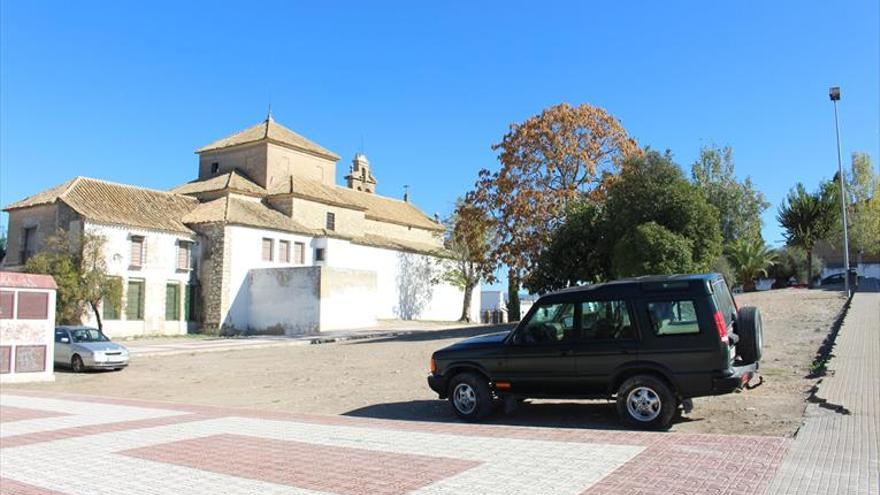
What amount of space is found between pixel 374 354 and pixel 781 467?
17.3 m

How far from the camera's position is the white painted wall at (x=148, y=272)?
36312mm

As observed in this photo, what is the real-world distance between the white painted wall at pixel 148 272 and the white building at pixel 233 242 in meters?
0.07

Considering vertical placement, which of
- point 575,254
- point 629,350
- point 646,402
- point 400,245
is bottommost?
point 646,402

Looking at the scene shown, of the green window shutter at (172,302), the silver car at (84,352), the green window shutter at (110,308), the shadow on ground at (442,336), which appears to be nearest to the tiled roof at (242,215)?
the green window shutter at (172,302)

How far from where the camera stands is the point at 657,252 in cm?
2186

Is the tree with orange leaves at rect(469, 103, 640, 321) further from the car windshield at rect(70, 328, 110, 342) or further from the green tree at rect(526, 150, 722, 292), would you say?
the car windshield at rect(70, 328, 110, 342)

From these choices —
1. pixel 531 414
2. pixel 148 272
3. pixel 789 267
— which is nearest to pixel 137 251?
pixel 148 272

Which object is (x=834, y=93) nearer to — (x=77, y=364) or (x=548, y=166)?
(x=548, y=166)

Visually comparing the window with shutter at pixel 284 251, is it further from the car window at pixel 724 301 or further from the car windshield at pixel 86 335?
the car window at pixel 724 301

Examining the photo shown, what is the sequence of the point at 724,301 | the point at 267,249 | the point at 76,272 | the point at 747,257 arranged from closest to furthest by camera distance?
the point at 724,301, the point at 76,272, the point at 747,257, the point at 267,249

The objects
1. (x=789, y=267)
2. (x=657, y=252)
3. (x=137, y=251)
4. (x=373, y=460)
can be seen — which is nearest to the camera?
(x=373, y=460)

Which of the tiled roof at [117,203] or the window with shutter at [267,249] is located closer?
the tiled roof at [117,203]

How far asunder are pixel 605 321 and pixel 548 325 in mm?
871

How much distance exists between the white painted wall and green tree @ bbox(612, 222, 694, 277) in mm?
28525
